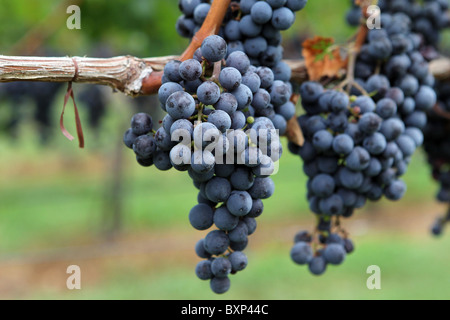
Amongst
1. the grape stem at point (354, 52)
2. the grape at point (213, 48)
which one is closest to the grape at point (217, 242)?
the grape at point (213, 48)

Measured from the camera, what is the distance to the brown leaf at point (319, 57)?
1.38m

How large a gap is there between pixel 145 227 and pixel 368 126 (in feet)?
24.4

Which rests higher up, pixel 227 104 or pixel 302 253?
pixel 227 104

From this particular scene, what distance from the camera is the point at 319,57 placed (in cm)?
138

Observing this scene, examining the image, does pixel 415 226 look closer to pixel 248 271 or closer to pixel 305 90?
pixel 248 271

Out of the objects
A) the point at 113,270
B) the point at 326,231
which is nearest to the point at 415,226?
the point at 113,270

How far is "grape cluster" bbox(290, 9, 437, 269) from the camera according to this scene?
1.28 metres

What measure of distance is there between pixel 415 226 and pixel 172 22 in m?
6.80

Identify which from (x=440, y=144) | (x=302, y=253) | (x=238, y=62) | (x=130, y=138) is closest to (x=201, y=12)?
(x=238, y=62)

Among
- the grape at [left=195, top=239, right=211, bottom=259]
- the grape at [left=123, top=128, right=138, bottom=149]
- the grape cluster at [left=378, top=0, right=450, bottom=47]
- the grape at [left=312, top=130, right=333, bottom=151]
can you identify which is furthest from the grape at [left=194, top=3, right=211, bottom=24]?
the grape cluster at [left=378, top=0, right=450, bottom=47]

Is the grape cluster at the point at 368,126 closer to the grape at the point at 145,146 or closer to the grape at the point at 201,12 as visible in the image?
the grape at the point at 201,12

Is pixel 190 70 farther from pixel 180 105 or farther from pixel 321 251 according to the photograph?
pixel 321 251

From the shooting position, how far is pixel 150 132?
1.09 m

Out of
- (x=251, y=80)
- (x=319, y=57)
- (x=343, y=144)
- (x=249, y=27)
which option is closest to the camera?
(x=251, y=80)
